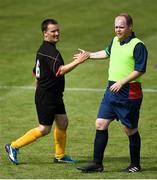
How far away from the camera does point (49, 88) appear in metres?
11.1

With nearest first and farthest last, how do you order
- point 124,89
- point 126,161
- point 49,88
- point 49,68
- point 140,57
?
1. point 140,57
2. point 124,89
3. point 49,68
4. point 49,88
5. point 126,161

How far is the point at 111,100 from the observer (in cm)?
1066

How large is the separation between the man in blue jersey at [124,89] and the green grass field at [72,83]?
32cm

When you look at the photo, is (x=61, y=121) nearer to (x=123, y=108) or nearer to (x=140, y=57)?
(x=123, y=108)

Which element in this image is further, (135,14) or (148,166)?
(135,14)

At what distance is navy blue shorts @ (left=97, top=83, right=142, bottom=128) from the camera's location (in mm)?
10602

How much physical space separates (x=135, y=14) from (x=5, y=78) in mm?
11438

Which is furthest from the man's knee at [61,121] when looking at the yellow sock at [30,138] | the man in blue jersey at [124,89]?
the man in blue jersey at [124,89]

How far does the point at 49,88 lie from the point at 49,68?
30 cm

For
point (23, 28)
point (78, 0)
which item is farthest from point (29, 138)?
point (78, 0)

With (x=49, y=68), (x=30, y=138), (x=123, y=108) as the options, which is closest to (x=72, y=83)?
(x=30, y=138)

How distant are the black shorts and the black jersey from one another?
0.08 metres

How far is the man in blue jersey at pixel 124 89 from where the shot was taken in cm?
1041

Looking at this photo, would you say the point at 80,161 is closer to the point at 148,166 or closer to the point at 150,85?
the point at 148,166
